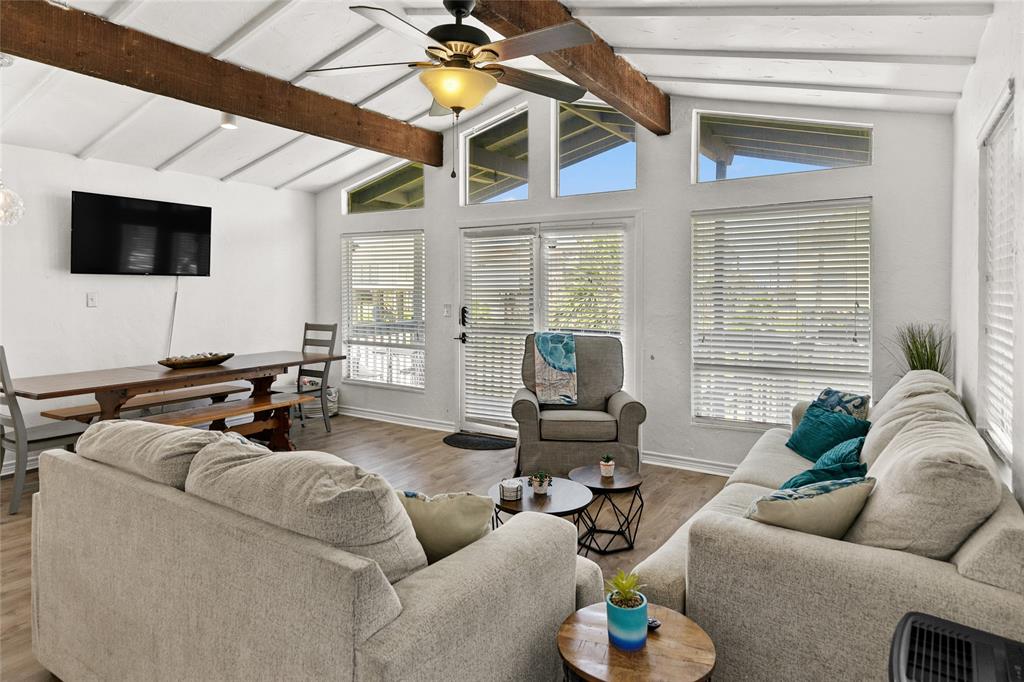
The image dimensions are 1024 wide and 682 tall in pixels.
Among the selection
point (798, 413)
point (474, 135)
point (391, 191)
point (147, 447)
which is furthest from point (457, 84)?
point (391, 191)

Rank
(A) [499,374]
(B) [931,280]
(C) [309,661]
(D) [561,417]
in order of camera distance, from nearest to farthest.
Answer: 1. (C) [309,661]
2. (B) [931,280]
3. (D) [561,417]
4. (A) [499,374]

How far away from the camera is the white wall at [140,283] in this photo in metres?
4.86

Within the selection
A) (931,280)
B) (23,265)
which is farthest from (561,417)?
(23,265)

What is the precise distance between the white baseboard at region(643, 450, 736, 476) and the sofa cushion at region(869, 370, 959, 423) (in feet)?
4.98

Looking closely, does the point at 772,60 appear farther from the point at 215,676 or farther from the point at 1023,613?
the point at 215,676

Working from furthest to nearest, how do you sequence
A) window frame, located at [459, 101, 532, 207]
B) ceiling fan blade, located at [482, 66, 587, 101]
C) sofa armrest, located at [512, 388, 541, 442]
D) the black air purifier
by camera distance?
window frame, located at [459, 101, 532, 207], sofa armrest, located at [512, 388, 541, 442], ceiling fan blade, located at [482, 66, 587, 101], the black air purifier

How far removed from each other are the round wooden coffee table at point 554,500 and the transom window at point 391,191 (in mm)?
4067

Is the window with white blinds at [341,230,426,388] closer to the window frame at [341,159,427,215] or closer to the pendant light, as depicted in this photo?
the window frame at [341,159,427,215]

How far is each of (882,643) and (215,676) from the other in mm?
1685

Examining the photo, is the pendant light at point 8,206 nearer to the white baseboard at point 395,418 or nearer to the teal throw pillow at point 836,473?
the white baseboard at point 395,418

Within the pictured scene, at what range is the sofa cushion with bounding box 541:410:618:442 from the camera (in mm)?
4453

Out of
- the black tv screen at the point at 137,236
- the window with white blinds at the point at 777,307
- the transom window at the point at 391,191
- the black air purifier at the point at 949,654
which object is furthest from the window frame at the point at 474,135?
the black air purifier at the point at 949,654

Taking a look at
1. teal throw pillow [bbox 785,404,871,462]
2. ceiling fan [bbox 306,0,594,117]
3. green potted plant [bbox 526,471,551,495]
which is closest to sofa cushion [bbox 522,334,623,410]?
teal throw pillow [bbox 785,404,871,462]

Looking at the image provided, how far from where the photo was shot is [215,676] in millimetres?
1604
